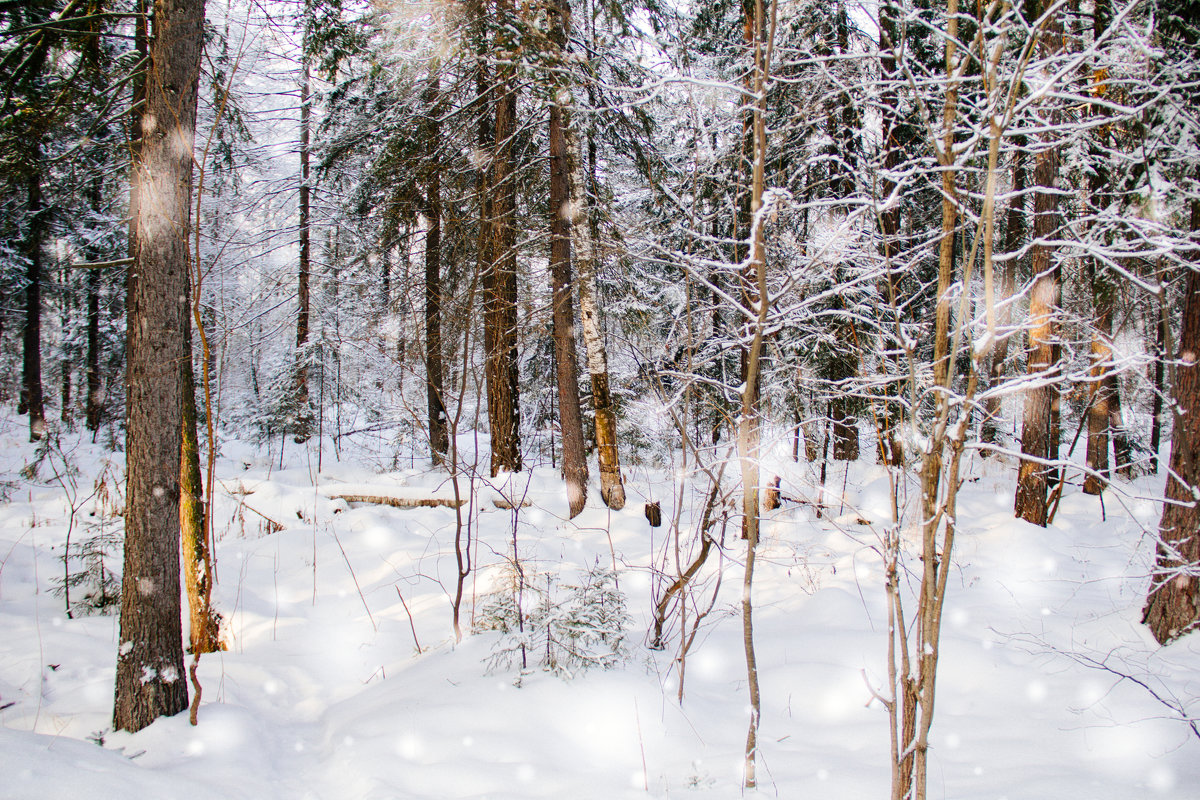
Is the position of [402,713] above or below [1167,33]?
below

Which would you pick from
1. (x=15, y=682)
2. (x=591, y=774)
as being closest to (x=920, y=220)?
(x=591, y=774)

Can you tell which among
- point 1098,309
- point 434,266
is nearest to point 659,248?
point 1098,309

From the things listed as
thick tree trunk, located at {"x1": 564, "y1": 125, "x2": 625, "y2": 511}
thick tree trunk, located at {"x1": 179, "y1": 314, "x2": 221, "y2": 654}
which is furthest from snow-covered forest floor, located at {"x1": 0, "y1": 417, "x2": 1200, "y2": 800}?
thick tree trunk, located at {"x1": 564, "y1": 125, "x2": 625, "y2": 511}

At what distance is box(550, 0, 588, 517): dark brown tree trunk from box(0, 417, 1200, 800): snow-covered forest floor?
150 centimetres

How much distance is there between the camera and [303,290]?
40.7 ft

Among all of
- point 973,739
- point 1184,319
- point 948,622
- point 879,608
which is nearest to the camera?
point 973,739

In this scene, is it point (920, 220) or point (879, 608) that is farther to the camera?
point (920, 220)

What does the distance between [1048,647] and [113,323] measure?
823 inches

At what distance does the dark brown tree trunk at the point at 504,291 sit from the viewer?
7.27 m

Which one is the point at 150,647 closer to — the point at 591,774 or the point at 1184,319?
the point at 591,774

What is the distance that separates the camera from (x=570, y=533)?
6.88 meters

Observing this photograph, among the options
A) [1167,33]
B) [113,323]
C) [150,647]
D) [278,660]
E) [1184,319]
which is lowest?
[278,660]

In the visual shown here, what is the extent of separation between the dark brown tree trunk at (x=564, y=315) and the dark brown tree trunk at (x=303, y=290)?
282 inches

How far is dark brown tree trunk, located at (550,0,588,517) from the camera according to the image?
7.36 m
